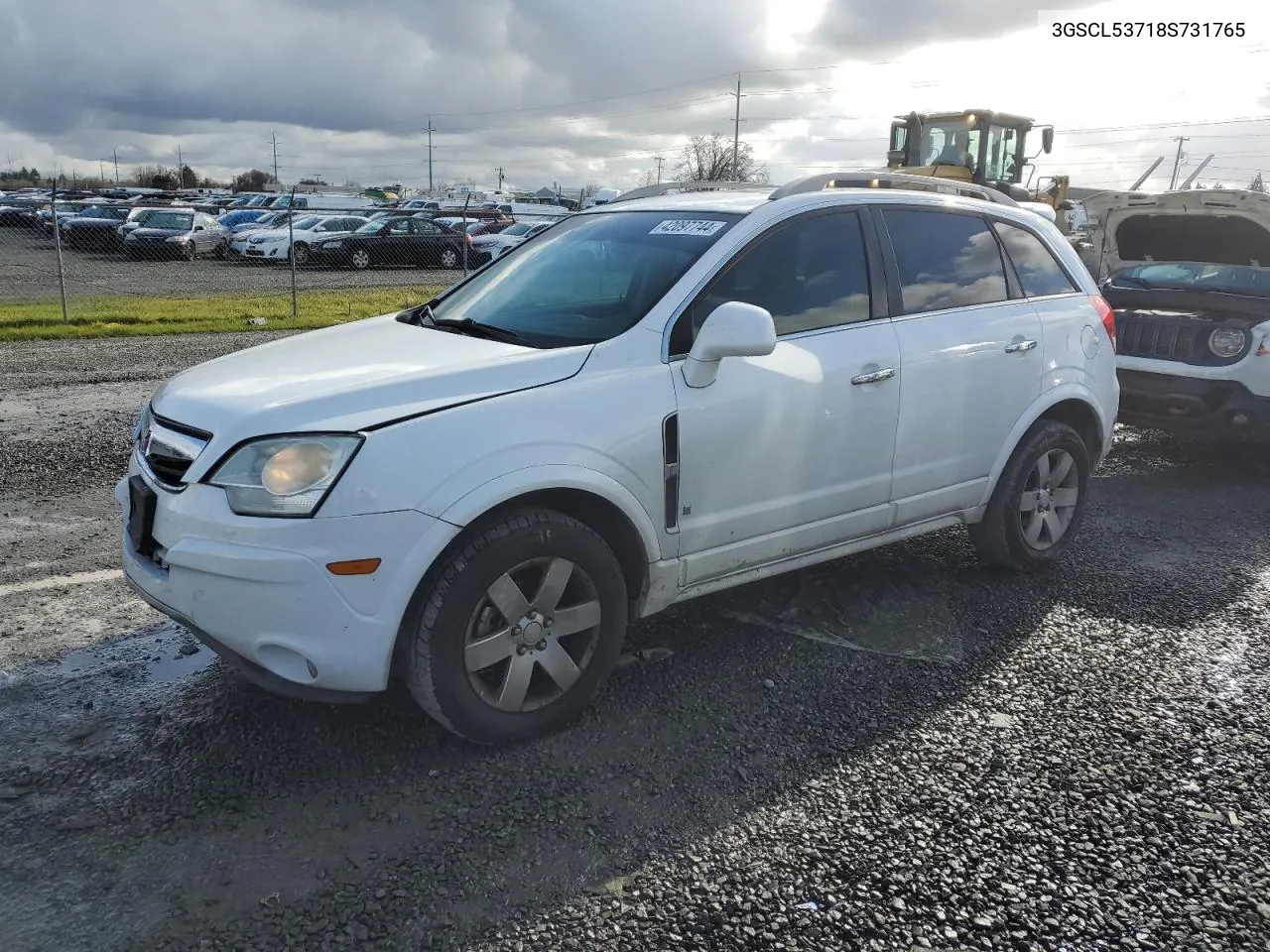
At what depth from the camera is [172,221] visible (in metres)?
29.2

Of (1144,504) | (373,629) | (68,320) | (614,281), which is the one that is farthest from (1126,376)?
(68,320)

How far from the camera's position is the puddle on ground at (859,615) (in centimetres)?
421

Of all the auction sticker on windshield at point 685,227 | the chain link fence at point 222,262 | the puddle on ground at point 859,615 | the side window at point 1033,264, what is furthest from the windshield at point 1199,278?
the chain link fence at point 222,262

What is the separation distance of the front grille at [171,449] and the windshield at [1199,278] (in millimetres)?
7143

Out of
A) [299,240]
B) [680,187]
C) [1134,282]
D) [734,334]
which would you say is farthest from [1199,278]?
[299,240]

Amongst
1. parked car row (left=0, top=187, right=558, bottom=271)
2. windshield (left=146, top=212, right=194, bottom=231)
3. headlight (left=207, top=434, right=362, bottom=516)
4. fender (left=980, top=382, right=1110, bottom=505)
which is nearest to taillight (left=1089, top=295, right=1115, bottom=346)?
fender (left=980, top=382, right=1110, bottom=505)

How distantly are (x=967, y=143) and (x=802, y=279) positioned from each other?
13543 millimetres

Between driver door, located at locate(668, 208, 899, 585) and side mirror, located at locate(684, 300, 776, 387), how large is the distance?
136 millimetres

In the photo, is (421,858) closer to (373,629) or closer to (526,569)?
(373,629)

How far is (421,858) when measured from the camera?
9.09 feet

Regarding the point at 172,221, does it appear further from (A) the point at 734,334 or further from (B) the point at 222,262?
(A) the point at 734,334

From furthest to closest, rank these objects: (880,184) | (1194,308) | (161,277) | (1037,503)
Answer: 1. (161,277)
2. (1194,308)
3. (1037,503)
4. (880,184)

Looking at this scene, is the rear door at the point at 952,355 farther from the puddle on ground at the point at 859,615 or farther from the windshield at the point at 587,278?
the windshield at the point at 587,278

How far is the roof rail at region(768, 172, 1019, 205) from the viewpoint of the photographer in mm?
4242
